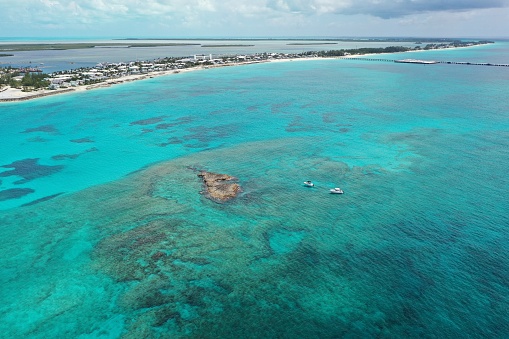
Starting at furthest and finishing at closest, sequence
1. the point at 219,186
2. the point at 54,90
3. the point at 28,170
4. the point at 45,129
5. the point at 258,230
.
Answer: the point at 54,90 → the point at 45,129 → the point at 28,170 → the point at 219,186 → the point at 258,230

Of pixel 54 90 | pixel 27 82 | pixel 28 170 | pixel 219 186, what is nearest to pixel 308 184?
pixel 219 186

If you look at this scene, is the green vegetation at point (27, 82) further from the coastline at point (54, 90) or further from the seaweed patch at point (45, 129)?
the seaweed patch at point (45, 129)

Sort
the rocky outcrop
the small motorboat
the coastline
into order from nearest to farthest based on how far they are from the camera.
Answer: the rocky outcrop → the small motorboat → the coastline

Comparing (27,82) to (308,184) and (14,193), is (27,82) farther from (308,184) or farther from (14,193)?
(308,184)

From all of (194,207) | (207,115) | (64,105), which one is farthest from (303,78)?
(194,207)

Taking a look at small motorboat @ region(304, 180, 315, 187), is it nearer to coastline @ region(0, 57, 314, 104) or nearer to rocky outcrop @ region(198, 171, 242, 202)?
rocky outcrop @ region(198, 171, 242, 202)

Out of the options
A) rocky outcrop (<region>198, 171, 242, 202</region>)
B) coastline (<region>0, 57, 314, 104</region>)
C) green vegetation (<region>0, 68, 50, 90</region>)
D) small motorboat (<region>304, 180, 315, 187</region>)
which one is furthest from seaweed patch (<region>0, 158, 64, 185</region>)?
green vegetation (<region>0, 68, 50, 90</region>)
